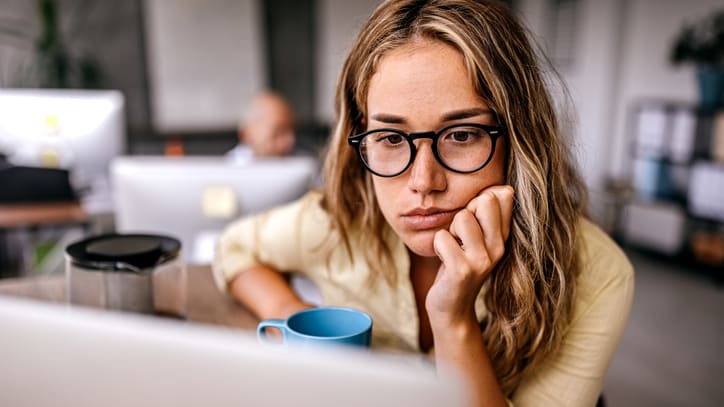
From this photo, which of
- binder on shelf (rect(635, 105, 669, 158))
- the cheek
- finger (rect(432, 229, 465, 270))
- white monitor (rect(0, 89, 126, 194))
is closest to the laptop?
finger (rect(432, 229, 465, 270))

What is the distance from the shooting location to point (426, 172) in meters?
0.80

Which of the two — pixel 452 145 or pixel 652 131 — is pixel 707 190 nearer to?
pixel 652 131

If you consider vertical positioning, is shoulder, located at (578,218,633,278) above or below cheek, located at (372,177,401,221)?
below

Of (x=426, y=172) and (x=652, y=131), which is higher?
(x=426, y=172)

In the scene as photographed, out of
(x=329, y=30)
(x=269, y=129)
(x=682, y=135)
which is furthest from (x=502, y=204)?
(x=329, y=30)

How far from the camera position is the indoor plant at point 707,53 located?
3779 millimetres

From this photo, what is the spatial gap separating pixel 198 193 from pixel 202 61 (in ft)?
14.3

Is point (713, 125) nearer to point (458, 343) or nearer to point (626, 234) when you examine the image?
point (626, 234)

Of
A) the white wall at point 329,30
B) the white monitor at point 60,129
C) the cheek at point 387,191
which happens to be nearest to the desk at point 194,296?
the cheek at point 387,191

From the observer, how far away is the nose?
2.61 feet

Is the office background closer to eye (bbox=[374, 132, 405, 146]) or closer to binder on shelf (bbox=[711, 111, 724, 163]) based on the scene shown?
binder on shelf (bbox=[711, 111, 724, 163])

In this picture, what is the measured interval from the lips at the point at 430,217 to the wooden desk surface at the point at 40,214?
1.81 metres

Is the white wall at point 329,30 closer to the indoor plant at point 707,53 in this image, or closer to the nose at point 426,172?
the indoor plant at point 707,53

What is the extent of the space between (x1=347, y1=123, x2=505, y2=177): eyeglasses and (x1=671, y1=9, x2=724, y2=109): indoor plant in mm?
3641
